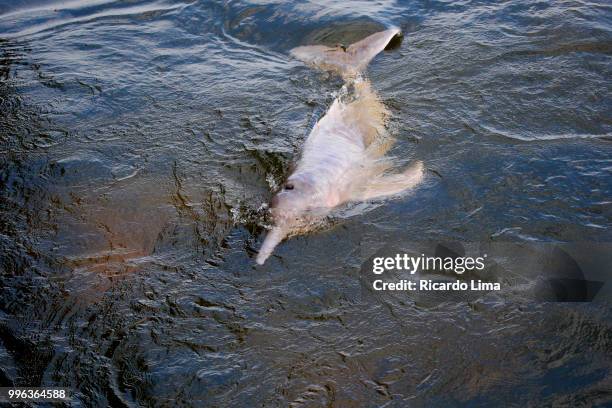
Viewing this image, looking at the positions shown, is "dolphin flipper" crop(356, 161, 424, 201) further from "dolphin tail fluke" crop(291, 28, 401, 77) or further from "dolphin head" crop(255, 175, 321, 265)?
"dolphin tail fluke" crop(291, 28, 401, 77)

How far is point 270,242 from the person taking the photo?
5.25m

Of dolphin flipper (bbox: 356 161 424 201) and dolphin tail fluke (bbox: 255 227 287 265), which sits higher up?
dolphin flipper (bbox: 356 161 424 201)

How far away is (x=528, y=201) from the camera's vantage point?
17.9ft

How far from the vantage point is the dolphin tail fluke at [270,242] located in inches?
201

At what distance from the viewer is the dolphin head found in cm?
536

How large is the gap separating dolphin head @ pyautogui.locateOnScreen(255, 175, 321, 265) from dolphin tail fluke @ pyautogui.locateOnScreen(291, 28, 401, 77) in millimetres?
2791

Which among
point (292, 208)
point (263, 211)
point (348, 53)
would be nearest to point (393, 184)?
point (292, 208)

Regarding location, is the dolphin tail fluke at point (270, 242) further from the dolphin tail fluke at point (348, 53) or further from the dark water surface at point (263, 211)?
the dolphin tail fluke at point (348, 53)

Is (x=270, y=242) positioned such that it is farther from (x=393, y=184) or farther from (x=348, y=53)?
(x=348, y=53)

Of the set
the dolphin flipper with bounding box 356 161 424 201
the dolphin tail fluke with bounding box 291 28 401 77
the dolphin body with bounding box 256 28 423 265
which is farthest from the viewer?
the dolphin tail fluke with bounding box 291 28 401 77

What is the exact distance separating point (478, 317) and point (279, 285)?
151 cm

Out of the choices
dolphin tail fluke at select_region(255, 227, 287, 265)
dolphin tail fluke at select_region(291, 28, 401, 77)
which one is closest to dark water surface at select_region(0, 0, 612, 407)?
dolphin tail fluke at select_region(255, 227, 287, 265)

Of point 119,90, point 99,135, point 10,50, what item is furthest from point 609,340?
point 10,50

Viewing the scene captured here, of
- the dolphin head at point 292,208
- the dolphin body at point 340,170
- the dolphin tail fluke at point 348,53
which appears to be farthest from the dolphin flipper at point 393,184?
the dolphin tail fluke at point 348,53
